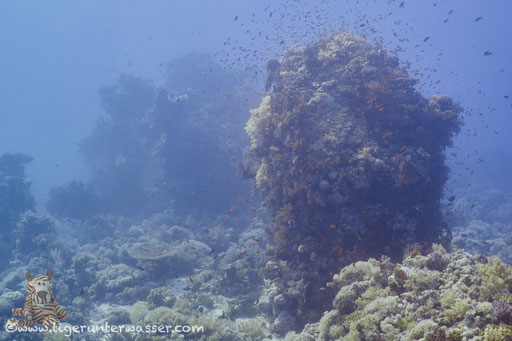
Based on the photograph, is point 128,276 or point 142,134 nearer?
point 128,276

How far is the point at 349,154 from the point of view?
8906mm

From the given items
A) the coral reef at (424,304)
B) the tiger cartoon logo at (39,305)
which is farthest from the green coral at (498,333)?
the tiger cartoon logo at (39,305)

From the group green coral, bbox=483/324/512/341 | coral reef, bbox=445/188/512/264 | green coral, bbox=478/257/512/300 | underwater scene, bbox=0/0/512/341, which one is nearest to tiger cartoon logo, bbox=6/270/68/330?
underwater scene, bbox=0/0/512/341

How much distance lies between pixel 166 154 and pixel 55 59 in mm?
169386

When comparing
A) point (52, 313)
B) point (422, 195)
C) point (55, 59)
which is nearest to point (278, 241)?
point (422, 195)

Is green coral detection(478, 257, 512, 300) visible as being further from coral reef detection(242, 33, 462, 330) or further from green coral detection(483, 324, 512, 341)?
coral reef detection(242, 33, 462, 330)

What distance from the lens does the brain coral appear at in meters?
8.45

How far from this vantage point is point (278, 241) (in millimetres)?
9359

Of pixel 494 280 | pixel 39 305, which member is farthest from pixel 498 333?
pixel 39 305

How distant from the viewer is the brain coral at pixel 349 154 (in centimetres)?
845

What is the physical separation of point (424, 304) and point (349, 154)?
208 inches

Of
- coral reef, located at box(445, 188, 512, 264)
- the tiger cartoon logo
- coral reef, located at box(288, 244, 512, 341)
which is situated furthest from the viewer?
coral reef, located at box(445, 188, 512, 264)

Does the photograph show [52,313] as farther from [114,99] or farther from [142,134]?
[114,99]

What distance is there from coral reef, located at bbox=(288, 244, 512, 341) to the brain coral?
2147mm
